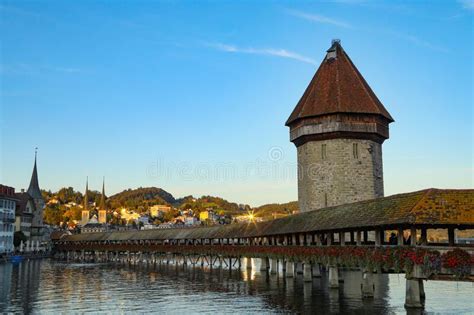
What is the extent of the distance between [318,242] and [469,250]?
40.3ft

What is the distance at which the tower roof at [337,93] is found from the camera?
44281 millimetres

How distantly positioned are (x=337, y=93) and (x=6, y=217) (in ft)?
158

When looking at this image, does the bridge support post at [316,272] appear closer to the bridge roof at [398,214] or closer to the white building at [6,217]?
the bridge roof at [398,214]

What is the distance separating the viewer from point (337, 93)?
45.4 meters

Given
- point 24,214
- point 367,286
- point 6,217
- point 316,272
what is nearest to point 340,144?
point 316,272

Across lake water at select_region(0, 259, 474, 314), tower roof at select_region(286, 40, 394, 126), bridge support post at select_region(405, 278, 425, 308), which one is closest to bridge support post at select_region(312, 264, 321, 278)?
lake water at select_region(0, 259, 474, 314)

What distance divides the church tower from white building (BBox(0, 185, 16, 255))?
2078 centimetres

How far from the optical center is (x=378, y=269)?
21.2m

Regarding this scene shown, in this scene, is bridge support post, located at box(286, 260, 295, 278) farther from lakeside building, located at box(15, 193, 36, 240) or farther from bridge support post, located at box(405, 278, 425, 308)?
lakeside building, located at box(15, 193, 36, 240)

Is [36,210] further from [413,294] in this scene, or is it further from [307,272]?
[413,294]

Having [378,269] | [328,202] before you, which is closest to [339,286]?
[378,269]

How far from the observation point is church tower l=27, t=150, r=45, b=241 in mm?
96562

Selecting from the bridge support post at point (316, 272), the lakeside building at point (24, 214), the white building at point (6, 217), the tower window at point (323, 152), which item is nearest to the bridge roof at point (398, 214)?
the bridge support post at point (316, 272)

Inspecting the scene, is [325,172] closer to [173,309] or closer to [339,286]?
[339,286]
